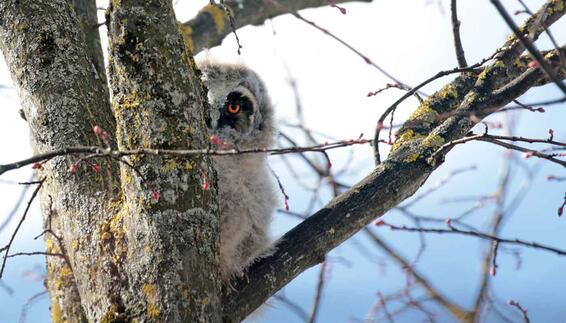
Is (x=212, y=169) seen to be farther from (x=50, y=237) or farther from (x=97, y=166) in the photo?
(x=50, y=237)

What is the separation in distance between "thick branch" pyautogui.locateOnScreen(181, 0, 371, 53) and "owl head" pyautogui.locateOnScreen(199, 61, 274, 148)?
24.5 inches

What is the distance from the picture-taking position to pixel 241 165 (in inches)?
129

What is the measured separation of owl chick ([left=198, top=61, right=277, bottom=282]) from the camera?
2.96 meters

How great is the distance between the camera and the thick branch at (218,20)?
14.7 ft

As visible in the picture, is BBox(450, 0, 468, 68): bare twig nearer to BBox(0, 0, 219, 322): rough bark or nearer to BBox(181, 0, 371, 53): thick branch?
BBox(0, 0, 219, 322): rough bark

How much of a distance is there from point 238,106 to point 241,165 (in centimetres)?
45

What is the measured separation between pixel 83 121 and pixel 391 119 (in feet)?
4.14

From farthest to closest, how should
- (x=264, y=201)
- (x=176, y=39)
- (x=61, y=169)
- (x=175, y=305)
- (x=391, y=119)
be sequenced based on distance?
(x=264, y=201), (x=391, y=119), (x=61, y=169), (x=176, y=39), (x=175, y=305)

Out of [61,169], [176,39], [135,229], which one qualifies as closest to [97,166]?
[61,169]

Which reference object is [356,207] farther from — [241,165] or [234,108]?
[234,108]

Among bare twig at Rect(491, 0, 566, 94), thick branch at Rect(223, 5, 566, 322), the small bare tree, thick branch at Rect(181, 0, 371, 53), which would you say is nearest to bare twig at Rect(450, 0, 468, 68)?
the small bare tree

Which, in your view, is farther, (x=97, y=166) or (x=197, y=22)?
(x=197, y=22)

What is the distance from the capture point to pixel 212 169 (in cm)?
232

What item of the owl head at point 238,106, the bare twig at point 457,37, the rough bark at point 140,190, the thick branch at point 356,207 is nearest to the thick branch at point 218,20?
the owl head at point 238,106
